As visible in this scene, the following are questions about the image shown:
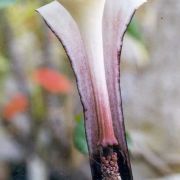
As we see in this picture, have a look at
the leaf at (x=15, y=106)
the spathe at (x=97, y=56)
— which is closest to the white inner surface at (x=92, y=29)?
the spathe at (x=97, y=56)

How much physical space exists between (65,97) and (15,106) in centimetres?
8

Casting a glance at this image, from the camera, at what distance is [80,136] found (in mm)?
1001

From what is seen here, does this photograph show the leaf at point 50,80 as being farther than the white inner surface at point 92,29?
Yes

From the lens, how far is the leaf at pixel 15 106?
39.5 inches

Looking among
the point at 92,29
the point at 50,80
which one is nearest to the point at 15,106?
the point at 50,80

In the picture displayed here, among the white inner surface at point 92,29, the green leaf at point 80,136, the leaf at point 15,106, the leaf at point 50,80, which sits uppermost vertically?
the white inner surface at point 92,29

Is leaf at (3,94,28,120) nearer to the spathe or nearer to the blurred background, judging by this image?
the blurred background

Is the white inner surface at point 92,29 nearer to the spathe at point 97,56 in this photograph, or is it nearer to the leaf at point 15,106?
the spathe at point 97,56

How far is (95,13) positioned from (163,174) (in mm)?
355

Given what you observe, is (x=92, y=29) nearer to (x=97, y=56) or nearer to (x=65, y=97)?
(x=97, y=56)

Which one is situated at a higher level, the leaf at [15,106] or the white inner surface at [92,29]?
the white inner surface at [92,29]

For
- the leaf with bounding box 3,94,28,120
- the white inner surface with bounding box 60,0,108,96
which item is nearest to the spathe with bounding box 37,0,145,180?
the white inner surface with bounding box 60,0,108,96

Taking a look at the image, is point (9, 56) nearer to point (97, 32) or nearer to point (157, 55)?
point (97, 32)

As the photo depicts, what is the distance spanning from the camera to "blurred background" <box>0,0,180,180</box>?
1.00m
